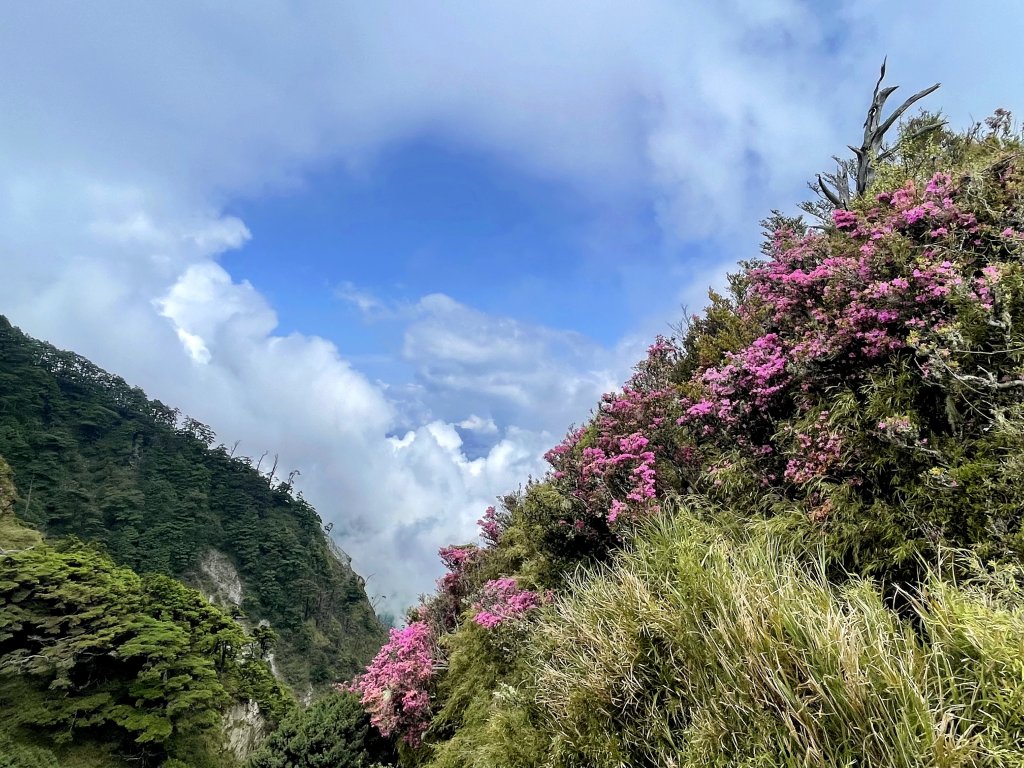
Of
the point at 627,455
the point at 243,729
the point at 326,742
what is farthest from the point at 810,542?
the point at 243,729

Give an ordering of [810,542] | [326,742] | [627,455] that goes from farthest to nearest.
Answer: [326,742], [627,455], [810,542]

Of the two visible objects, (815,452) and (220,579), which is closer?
(815,452)

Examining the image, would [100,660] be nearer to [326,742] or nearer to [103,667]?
[103,667]

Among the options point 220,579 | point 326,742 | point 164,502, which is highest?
point 164,502

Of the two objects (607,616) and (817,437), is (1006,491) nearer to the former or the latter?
(817,437)

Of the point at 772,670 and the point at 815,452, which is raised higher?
the point at 815,452

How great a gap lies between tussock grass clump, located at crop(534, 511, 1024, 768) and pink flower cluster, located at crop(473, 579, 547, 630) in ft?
8.03

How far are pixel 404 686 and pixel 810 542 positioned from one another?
8180mm

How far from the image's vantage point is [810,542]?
5.00 m

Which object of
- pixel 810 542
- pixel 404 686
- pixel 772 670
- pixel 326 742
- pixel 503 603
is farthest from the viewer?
pixel 326 742

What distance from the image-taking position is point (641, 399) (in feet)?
29.8

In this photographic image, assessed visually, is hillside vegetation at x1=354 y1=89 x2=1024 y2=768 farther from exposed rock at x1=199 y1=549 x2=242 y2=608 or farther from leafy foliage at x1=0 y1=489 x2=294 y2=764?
exposed rock at x1=199 y1=549 x2=242 y2=608

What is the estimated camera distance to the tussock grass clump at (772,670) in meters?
2.61

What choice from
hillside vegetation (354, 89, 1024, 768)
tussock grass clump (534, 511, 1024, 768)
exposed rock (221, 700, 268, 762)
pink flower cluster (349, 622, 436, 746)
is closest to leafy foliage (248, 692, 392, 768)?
pink flower cluster (349, 622, 436, 746)
